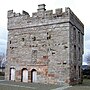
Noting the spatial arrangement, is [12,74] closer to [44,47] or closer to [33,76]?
[33,76]

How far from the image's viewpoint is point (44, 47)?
24.6m

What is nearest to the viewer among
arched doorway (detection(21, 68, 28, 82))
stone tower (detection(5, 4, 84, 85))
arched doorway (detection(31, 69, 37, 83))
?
stone tower (detection(5, 4, 84, 85))

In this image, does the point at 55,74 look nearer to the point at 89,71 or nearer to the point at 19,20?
the point at 19,20

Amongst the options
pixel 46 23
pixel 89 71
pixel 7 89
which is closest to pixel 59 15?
pixel 46 23

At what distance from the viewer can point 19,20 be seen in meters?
26.7

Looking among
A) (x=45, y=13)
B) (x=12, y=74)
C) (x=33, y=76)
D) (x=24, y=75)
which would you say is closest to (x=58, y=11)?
(x=45, y=13)

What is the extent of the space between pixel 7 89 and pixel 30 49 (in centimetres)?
842

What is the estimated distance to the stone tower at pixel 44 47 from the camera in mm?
23375

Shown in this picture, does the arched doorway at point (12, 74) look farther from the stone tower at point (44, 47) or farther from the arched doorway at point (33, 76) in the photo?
the arched doorway at point (33, 76)

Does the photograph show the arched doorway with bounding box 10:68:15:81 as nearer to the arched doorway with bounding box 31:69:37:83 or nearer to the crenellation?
the arched doorway with bounding box 31:69:37:83

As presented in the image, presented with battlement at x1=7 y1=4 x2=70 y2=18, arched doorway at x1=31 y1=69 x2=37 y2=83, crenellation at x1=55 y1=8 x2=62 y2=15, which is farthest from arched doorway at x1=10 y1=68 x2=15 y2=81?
crenellation at x1=55 y1=8 x2=62 y2=15

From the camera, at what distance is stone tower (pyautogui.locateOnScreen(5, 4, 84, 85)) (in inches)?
920

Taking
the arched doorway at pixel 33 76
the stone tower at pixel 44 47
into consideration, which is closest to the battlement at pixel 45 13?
the stone tower at pixel 44 47

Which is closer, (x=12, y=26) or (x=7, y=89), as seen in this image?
(x=7, y=89)
